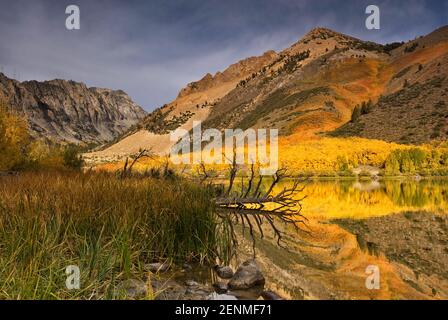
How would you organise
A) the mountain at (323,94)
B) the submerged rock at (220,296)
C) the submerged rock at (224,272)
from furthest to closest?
the mountain at (323,94)
the submerged rock at (224,272)
the submerged rock at (220,296)

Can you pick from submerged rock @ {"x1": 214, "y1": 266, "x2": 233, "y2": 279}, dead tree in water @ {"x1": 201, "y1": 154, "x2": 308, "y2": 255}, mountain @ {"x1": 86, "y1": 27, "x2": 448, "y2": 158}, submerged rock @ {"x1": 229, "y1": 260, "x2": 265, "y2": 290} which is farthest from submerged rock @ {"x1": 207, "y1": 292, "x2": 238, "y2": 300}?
mountain @ {"x1": 86, "y1": 27, "x2": 448, "y2": 158}

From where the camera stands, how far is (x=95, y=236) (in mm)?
4938

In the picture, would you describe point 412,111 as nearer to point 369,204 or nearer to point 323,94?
point 323,94

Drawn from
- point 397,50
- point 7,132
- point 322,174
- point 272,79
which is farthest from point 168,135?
point 7,132

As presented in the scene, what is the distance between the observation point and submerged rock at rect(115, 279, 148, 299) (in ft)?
13.1

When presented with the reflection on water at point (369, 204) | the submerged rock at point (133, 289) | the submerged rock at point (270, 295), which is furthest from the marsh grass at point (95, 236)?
the reflection on water at point (369, 204)

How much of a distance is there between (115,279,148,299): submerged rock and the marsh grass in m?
0.11

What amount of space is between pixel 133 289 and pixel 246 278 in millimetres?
1488

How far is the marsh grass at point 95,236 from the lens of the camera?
3.75 metres

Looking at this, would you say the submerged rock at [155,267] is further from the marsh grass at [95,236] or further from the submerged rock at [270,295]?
the submerged rock at [270,295]

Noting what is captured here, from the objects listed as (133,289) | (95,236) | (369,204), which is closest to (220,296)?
(133,289)

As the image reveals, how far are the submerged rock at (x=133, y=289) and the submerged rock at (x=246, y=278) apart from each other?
1.16 meters

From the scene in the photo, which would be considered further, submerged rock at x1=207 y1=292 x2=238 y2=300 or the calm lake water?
the calm lake water

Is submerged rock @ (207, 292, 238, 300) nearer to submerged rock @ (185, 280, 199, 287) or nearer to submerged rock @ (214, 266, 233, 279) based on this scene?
submerged rock @ (185, 280, 199, 287)
